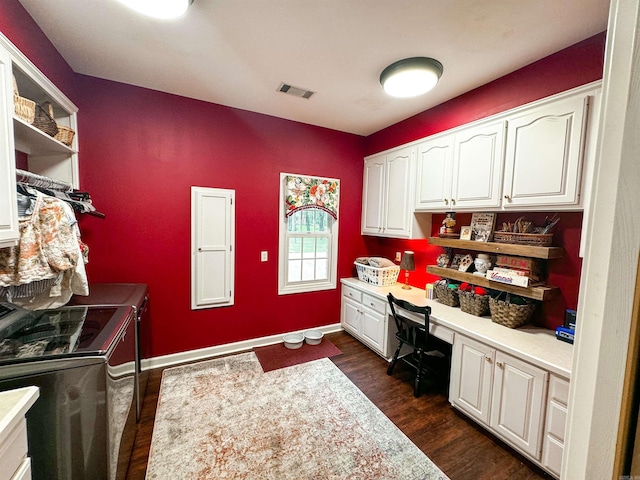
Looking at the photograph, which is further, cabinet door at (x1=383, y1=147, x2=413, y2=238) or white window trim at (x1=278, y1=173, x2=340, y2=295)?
white window trim at (x1=278, y1=173, x2=340, y2=295)

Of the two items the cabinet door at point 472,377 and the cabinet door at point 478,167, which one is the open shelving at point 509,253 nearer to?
the cabinet door at point 478,167

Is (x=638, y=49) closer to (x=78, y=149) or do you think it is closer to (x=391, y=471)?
(x=391, y=471)

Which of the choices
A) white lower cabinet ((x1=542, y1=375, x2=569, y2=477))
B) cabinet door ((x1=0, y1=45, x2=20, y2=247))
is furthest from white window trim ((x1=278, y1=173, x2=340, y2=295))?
white lower cabinet ((x1=542, y1=375, x2=569, y2=477))

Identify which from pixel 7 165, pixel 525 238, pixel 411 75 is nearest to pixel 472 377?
pixel 525 238

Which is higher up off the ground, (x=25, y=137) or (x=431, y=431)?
(x=25, y=137)

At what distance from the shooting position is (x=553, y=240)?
199 centimetres

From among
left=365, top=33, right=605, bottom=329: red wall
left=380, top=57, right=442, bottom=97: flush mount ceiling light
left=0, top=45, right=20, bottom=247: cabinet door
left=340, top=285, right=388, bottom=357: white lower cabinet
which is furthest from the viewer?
left=340, top=285, right=388, bottom=357: white lower cabinet

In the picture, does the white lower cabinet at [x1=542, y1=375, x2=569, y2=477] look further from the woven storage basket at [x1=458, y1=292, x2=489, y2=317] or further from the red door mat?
the red door mat

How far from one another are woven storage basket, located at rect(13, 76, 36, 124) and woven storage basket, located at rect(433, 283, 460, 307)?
3.20 metres

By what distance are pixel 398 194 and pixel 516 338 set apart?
1761 mm

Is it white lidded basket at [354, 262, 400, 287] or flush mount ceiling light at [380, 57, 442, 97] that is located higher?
flush mount ceiling light at [380, 57, 442, 97]

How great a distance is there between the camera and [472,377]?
1.98 metres

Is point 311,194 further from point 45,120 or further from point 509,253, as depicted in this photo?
point 45,120

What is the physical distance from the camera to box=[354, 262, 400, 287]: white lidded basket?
3.22 meters
